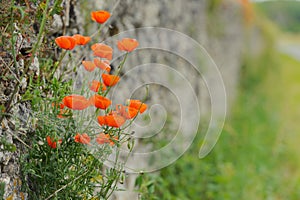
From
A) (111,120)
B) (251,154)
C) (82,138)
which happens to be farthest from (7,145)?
(251,154)

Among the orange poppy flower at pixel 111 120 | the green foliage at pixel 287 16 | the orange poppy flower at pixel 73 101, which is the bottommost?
the orange poppy flower at pixel 111 120

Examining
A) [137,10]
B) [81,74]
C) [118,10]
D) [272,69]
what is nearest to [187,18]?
[137,10]

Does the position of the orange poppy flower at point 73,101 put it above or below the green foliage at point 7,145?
above

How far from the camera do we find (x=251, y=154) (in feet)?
20.2

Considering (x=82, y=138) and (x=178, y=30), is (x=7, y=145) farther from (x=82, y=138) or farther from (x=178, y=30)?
(x=178, y=30)

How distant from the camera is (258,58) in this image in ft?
39.9

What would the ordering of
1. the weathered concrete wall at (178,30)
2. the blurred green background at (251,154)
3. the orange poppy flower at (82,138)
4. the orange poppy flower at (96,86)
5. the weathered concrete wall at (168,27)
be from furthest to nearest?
the blurred green background at (251,154) → the weathered concrete wall at (178,30) → the weathered concrete wall at (168,27) → the orange poppy flower at (96,86) → the orange poppy flower at (82,138)

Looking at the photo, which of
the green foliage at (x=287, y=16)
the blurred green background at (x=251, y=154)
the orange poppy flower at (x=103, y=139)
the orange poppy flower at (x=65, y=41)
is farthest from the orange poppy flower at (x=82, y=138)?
the green foliage at (x=287, y=16)

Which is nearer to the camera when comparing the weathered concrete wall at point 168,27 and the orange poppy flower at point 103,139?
the orange poppy flower at point 103,139

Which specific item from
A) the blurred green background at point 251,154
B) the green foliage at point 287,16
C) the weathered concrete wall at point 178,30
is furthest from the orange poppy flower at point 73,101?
the green foliage at point 287,16

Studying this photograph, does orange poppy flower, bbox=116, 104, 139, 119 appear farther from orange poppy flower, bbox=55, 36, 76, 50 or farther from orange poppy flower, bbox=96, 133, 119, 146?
orange poppy flower, bbox=55, 36, 76, 50

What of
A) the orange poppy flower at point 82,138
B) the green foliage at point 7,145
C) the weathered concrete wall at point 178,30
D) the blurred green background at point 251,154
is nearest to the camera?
the green foliage at point 7,145

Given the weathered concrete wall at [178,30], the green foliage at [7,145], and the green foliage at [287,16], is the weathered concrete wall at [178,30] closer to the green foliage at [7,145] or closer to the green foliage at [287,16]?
the green foliage at [7,145]

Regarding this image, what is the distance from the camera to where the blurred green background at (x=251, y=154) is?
14.1 feet
